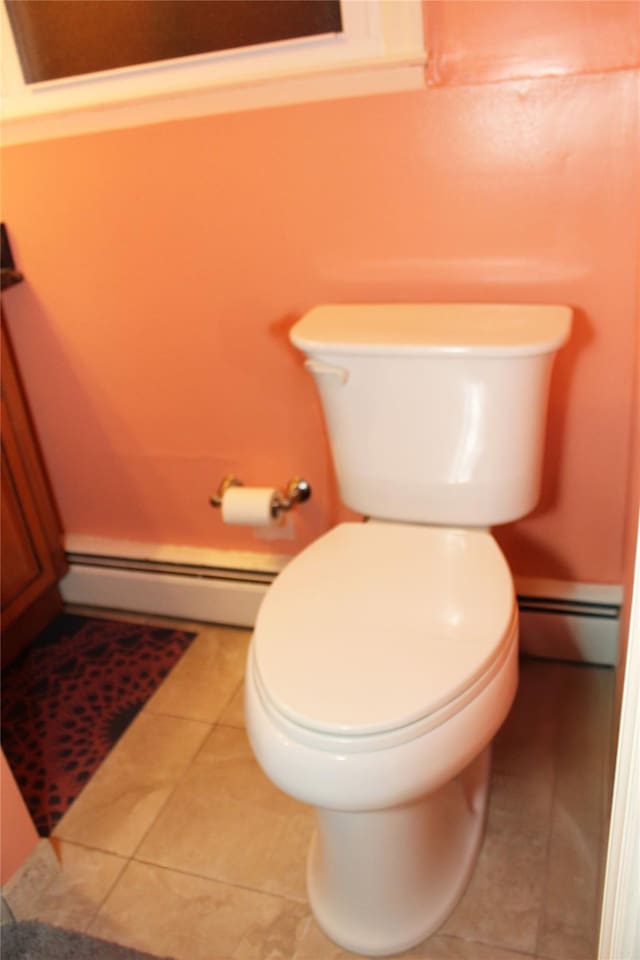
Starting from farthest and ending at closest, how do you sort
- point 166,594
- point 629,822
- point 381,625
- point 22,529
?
1. point 166,594
2. point 22,529
3. point 381,625
4. point 629,822

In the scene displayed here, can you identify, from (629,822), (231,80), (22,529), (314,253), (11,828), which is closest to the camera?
(629,822)

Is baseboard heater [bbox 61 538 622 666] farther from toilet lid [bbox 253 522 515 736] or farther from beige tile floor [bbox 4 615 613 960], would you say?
toilet lid [bbox 253 522 515 736]

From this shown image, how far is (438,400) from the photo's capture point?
4.10ft

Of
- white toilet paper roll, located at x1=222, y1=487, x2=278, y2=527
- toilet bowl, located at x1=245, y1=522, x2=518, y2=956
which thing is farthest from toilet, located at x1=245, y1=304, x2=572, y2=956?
white toilet paper roll, located at x1=222, y1=487, x2=278, y2=527

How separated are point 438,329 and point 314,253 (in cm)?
32

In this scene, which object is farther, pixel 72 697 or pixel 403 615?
pixel 72 697

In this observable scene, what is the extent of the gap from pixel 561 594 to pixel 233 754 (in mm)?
722

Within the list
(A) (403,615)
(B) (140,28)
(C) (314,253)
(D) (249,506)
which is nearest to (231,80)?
(B) (140,28)

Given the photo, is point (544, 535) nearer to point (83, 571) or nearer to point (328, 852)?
point (328, 852)

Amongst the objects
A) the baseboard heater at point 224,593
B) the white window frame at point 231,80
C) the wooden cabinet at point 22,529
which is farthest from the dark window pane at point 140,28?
the baseboard heater at point 224,593

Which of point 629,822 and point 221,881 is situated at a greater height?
point 629,822

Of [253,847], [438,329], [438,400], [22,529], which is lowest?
[253,847]

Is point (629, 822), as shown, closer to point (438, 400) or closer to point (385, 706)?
point (385, 706)

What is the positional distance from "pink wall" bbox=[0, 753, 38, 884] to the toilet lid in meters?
0.45
